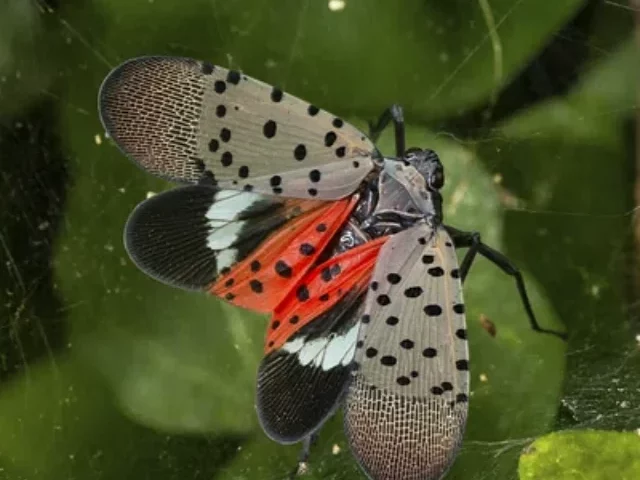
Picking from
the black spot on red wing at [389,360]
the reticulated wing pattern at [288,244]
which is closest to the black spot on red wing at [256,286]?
the reticulated wing pattern at [288,244]

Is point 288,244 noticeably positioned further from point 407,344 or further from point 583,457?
point 583,457

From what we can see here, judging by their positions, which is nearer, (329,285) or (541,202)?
(329,285)

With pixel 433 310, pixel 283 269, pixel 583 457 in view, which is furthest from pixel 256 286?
pixel 583 457

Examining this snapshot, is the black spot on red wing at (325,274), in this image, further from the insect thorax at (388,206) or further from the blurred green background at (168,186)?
the blurred green background at (168,186)

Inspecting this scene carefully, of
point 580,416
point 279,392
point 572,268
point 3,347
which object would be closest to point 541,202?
point 572,268

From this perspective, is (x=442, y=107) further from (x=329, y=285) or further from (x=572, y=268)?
(x=329, y=285)

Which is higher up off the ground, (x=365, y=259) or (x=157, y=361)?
(x=365, y=259)

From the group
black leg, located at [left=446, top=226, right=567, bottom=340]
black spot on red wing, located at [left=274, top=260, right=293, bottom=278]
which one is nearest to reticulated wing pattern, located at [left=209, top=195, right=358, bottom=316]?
black spot on red wing, located at [left=274, top=260, right=293, bottom=278]

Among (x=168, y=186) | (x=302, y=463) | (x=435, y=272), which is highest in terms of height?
(x=435, y=272)
